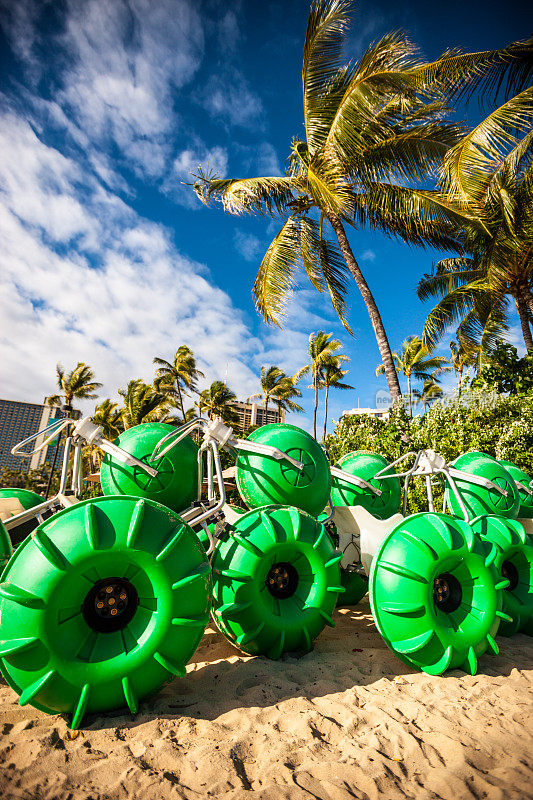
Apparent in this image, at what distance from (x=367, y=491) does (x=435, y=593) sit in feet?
5.37

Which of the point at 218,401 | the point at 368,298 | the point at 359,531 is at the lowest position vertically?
the point at 359,531

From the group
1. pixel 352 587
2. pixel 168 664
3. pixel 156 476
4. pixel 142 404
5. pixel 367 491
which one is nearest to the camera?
pixel 168 664

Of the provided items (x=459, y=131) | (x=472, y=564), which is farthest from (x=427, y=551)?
(x=459, y=131)

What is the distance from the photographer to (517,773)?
1.81 m

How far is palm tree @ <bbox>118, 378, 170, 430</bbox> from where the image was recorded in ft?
87.1

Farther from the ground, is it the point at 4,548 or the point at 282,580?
the point at 4,548

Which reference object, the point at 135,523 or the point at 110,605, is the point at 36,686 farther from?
the point at 135,523

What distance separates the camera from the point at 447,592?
10.1 feet

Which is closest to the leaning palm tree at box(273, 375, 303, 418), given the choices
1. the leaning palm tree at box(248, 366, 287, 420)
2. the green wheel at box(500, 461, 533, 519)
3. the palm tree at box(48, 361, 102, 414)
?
the leaning palm tree at box(248, 366, 287, 420)

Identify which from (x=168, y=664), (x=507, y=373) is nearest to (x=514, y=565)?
(x=168, y=664)

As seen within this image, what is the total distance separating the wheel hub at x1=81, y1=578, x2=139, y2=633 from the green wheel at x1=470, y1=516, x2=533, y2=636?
114 inches

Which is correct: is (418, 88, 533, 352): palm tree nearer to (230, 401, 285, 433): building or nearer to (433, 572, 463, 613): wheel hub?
(433, 572, 463, 613): wheel hub

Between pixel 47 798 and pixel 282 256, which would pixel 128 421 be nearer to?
pixel 282 256

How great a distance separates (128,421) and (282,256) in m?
18.9
